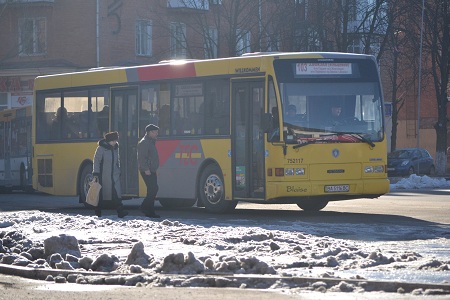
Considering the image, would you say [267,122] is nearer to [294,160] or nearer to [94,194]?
[294,160]

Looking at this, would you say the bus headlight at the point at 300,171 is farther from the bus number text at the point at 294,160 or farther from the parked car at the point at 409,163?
the parked car at the point at 409,163

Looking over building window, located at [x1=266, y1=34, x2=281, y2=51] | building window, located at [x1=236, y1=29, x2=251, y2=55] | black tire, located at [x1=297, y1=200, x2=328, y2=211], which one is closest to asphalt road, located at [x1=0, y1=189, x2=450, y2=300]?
black tire, located at [x1=297, y1=200, x2=328, y2=211]

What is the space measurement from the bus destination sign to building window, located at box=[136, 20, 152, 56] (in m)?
32.0

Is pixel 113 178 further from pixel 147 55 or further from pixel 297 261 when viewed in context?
pixel 147 55

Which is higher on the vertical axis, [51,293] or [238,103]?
[238,103]

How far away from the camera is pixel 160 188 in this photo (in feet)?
80.2

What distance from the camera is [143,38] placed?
53812 millimetres

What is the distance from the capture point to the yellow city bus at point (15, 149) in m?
39.2

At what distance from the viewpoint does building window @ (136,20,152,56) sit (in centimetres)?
5353

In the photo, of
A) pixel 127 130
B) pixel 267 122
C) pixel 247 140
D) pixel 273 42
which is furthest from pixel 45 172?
pixel 273 42

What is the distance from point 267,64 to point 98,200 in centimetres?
405

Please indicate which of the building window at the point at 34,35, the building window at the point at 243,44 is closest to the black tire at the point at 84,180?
the building window at the point at 243,44

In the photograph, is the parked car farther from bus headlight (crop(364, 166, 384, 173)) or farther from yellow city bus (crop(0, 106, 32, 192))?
bus headlight (crop(364, 166, 384, 173))

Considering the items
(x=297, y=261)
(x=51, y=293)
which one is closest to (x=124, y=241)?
(x=297, y=261)
